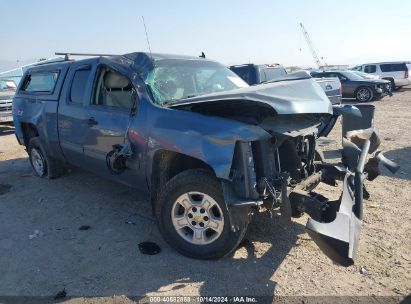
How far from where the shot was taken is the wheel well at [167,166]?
3.88m

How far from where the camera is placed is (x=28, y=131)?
6789 mm

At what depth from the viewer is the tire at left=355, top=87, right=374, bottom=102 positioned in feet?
60.2

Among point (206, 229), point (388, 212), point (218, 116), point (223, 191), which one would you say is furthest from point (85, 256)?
point (388, 212)

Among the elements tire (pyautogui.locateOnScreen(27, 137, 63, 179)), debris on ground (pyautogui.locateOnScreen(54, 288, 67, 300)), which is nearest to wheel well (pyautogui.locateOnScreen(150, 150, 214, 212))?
debris on ground (pyautogui.locateOnScreen(54, 288, 67, 300))

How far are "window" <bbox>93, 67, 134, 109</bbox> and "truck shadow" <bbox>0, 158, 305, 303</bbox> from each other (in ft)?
4.77

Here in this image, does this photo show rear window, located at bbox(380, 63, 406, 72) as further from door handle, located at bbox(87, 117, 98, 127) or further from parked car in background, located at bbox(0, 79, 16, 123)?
door handle, located at bbox(87, 117, 98, 127)

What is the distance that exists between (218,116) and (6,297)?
2434 mm

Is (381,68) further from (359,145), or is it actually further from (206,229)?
(206,229)

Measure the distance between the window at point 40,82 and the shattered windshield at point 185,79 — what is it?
224cm

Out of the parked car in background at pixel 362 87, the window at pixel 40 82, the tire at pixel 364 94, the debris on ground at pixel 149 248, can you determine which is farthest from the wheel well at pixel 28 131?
the tire at pixel 364 94

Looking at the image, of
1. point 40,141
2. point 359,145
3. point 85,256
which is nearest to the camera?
point 85,256

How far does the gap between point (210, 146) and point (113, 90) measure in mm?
1813

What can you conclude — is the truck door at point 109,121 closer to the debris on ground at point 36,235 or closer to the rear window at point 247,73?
the debris on ground at point 36,235

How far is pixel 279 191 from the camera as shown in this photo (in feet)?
11.3
